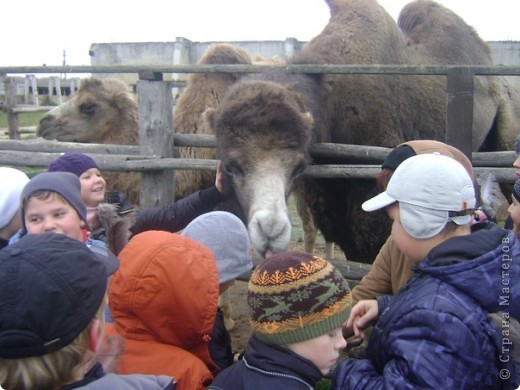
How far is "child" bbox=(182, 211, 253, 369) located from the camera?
234 centimetres

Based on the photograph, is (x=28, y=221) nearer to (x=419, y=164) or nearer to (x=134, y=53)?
(x=419, y=164)

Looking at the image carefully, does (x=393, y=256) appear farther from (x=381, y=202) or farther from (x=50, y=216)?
(x=50, y=216)

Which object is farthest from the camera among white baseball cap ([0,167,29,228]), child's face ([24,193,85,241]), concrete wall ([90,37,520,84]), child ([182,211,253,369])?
concrete wall ([90,37,520,84])

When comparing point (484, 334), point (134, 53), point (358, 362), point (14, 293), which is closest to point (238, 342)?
point (358, 362)

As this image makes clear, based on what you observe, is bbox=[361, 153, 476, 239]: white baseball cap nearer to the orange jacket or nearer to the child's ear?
the orange jacket

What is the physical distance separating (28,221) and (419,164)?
170cm

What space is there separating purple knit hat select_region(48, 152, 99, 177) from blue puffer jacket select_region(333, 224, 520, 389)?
6.60 feet

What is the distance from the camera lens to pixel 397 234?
6.54 ft

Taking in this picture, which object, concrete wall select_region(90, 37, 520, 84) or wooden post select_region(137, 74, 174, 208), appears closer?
wooden post select_region(137, 74, 174, 208)

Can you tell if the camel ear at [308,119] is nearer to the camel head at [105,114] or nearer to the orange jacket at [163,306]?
the orange jacket at [163,306]

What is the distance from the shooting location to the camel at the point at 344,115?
370cm

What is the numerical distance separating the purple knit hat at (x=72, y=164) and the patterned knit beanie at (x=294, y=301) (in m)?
1.77

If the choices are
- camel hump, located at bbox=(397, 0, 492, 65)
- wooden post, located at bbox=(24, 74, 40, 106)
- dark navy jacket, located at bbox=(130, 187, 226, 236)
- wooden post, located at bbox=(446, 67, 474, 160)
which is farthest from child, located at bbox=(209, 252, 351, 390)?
wooden post, located at bbox=(24, 74, 40, 106)

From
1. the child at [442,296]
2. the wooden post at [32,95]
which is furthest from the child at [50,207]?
the wooden post at [32,95]
